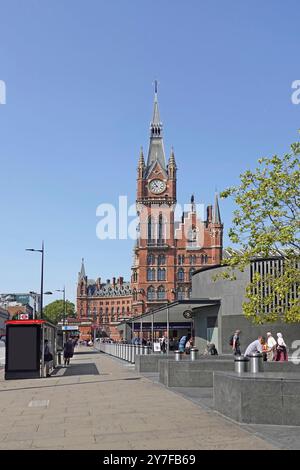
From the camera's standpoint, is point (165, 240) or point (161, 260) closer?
point (165, 240)

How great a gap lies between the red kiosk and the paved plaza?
17.3 feet

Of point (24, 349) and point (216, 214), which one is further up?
point (216, 214)

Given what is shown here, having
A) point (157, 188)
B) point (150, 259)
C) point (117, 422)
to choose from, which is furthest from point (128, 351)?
point (157, 188)

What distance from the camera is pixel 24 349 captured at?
25.0 metres

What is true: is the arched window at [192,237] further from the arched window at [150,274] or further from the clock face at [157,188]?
the clock face at [157,188]

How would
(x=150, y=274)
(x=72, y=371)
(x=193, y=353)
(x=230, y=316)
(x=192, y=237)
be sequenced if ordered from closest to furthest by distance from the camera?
(x=193, y=353) → (x=72, y=371) → (x=230, y=316) → (x=150, y=274) → (x=192, y=237)

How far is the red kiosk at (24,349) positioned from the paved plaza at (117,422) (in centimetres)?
529

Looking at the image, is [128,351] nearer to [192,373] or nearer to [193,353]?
[193,353]

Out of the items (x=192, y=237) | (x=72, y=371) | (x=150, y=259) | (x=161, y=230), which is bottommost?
(x=72, y=371)

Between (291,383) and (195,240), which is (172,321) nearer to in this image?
(291,383)

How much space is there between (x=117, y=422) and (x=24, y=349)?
45.5 feet

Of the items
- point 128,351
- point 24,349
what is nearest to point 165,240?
point 128,351

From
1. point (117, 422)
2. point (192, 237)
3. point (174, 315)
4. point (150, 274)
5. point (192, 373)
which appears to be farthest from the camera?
point (192, 237)
